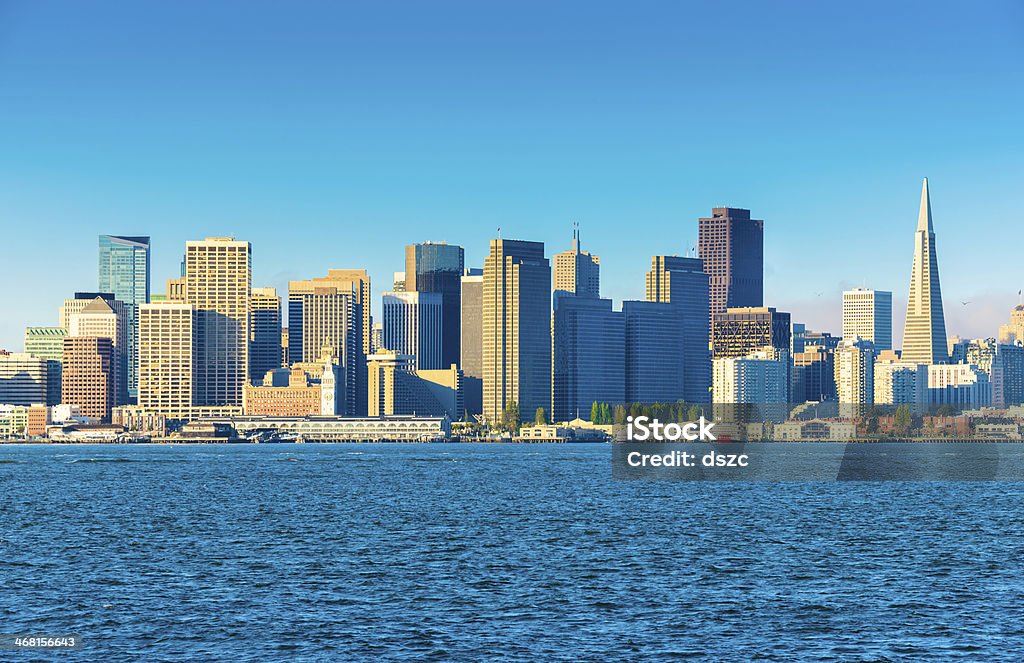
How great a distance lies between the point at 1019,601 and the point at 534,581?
22657 millimetres

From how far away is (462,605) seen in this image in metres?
69.1

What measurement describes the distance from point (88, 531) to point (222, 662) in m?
53.7

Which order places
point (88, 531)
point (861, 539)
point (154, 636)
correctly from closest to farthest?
point (154, 636), point (861, 539), point (88, 531)

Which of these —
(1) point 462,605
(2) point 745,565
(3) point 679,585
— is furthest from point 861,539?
(1) point 462,605

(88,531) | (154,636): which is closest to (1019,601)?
(154,636)

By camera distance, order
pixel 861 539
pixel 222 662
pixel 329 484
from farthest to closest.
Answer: pixel 329 484 → pixel 861 539 → pixel 222 662

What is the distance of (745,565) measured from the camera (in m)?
83.2

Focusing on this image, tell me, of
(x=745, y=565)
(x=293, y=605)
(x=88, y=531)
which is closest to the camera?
(x=293, y=605)

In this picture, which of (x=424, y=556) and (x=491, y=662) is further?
(x=424, y=556)

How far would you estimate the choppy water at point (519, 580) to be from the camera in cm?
5997

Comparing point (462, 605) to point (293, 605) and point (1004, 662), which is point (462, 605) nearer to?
point (293, 605)

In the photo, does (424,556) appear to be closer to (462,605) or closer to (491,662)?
(462,605)

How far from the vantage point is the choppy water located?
59969mm

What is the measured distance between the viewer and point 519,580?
253 feet
